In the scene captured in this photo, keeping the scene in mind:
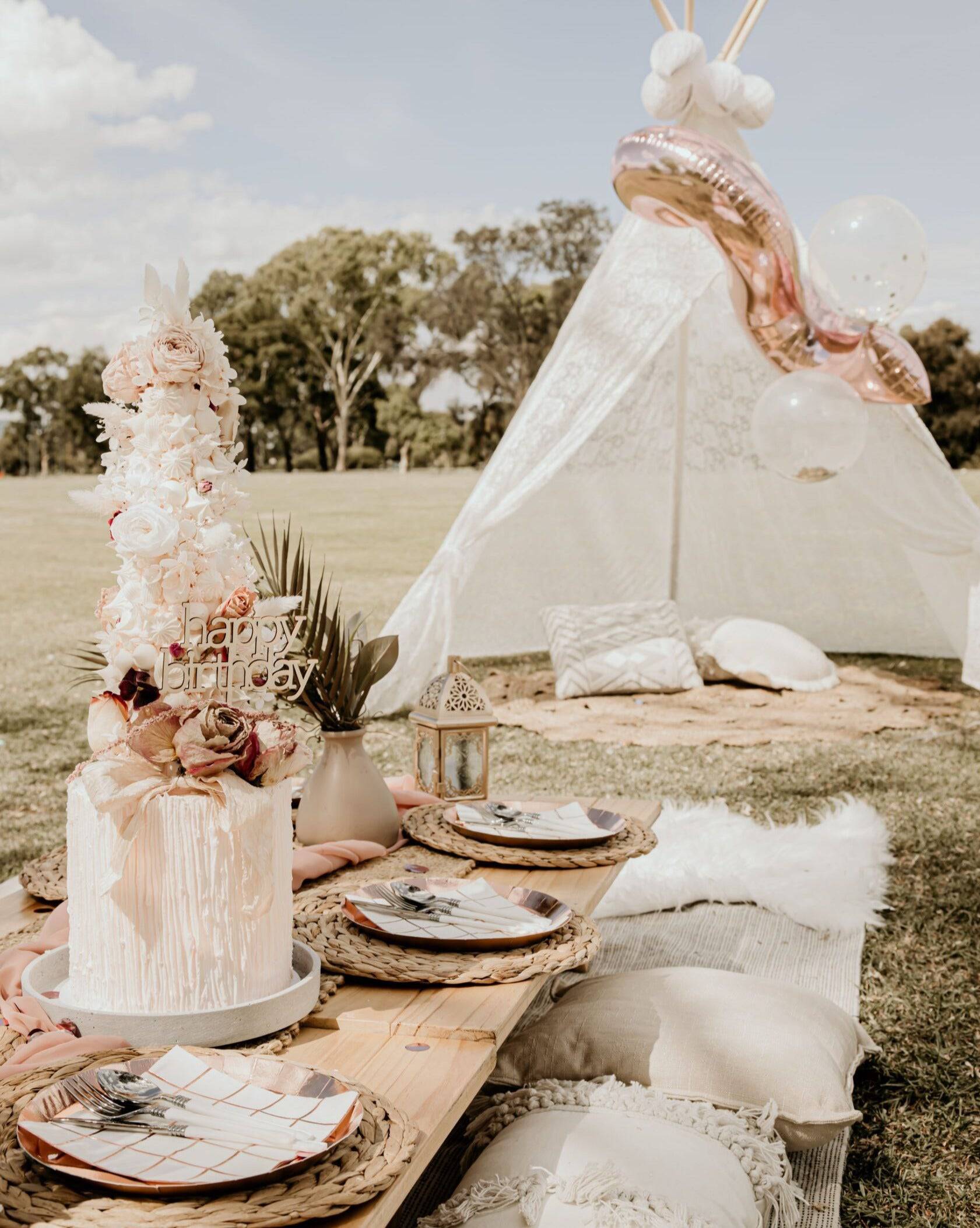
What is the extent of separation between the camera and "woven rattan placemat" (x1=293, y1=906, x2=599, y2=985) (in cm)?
141

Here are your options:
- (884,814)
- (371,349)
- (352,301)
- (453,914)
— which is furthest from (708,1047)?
(352,301)

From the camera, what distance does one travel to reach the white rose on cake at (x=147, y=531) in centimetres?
117

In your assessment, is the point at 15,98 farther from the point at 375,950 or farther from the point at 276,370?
the point at 375,950

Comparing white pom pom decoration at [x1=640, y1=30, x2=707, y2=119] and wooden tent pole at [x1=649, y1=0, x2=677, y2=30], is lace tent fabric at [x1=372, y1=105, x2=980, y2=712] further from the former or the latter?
wooden tent pole at [x1=649, y1=0, x2=677, y2=30]

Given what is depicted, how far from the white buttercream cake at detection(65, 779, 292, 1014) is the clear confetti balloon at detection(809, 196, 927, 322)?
11.2 feet

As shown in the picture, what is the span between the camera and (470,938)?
1.48m

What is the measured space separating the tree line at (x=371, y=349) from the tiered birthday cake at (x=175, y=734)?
16534 millimetres

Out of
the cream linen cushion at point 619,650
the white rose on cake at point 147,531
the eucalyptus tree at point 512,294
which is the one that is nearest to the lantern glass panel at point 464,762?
the white rose on cake at point 147,531

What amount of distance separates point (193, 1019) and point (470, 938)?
1.29ft

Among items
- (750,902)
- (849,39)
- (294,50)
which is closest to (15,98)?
(294,50)

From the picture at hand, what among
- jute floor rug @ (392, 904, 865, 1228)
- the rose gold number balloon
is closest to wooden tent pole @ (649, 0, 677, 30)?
the rose gold number balloon

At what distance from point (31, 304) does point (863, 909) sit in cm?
1853

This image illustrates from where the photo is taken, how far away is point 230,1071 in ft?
3.67

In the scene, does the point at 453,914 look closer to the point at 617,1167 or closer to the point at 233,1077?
the point at 617,1167
